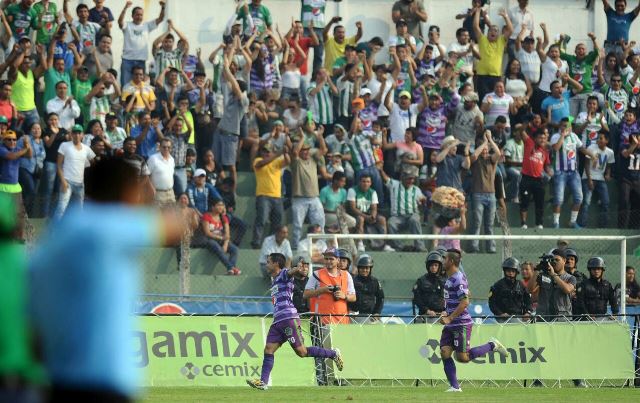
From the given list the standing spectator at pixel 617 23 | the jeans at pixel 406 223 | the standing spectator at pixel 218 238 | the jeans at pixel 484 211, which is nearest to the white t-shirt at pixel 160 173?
the standing spectator at pixel 218 238

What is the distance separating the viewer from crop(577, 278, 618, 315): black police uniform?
21188mm

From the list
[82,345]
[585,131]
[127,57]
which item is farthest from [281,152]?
[82,345]

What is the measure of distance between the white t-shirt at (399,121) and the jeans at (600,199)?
3.80 m

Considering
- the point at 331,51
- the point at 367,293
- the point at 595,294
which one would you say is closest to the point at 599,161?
the point at 331,51

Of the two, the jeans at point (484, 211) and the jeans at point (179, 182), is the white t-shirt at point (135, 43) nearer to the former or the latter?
the jeans at point (179, 182)

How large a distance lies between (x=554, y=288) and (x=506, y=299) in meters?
0.77

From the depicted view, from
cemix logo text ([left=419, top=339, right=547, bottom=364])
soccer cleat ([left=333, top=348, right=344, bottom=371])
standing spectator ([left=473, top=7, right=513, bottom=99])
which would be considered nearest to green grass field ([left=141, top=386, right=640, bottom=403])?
soccer cleat ([left=333, top=348, right=344, bottom=371])

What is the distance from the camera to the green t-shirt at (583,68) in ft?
97.5

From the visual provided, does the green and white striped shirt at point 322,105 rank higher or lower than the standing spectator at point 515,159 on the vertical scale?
higher

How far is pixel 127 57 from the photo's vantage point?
1081 inches

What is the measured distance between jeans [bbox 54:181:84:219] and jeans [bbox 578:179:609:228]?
10036mm

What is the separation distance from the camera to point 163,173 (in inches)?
945

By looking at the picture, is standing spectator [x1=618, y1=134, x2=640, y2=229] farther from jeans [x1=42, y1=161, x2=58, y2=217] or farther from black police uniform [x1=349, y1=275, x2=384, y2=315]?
jeans [x1=42, y1=161, x2=58, y2=217]

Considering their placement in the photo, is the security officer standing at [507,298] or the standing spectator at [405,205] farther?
the standing spectator at [405,205]
